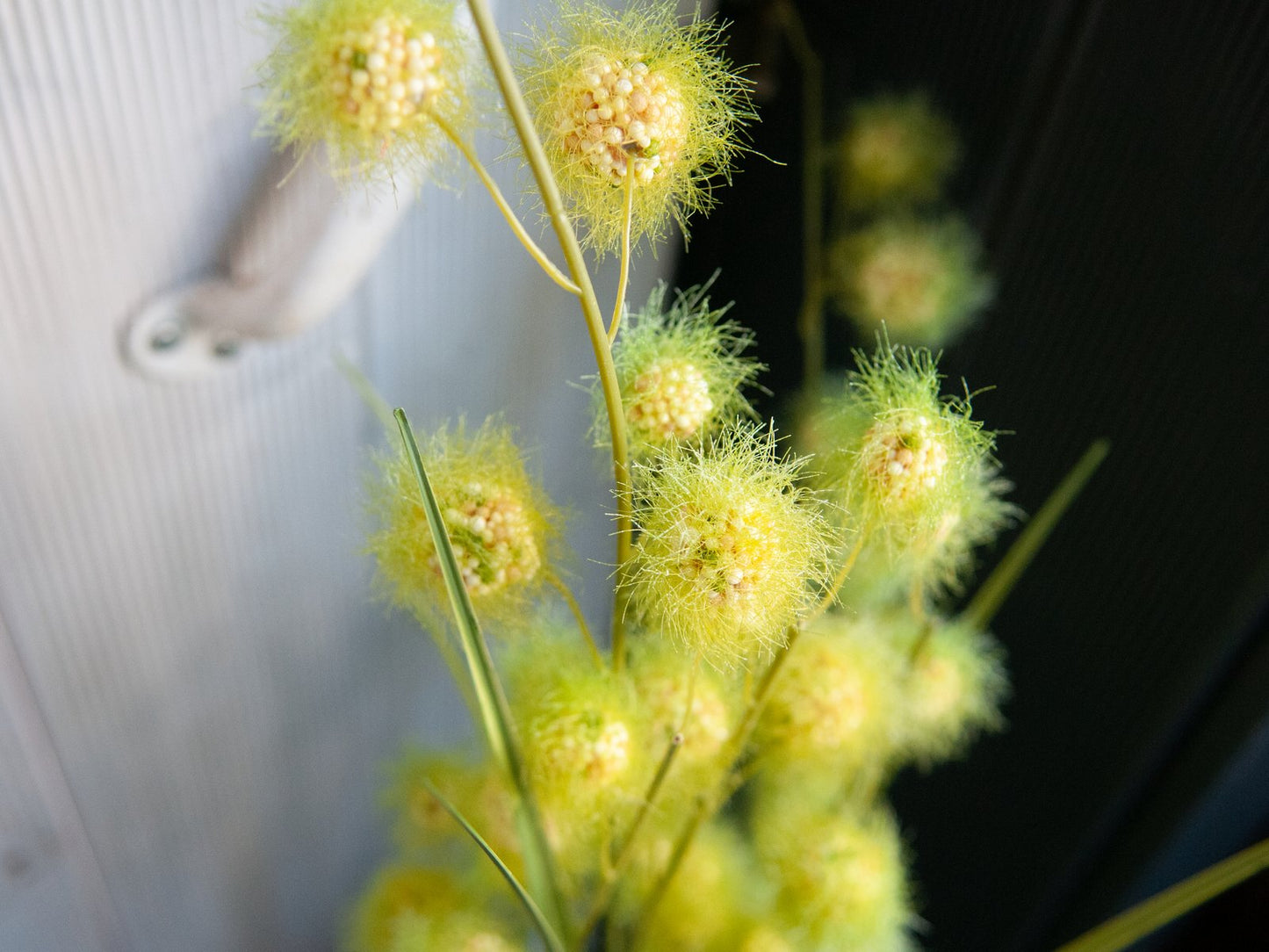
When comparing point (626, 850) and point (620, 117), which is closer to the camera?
point (620, 117)

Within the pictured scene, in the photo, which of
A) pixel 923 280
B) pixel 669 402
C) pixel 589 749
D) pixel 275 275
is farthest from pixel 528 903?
pixel 923 280

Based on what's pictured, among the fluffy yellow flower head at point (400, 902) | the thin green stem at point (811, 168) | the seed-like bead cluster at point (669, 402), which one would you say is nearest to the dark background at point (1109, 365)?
the thin green stem at point (811, 168)

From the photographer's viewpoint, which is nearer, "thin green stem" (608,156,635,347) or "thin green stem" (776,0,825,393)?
"thin green stem" (608,156,635,347)

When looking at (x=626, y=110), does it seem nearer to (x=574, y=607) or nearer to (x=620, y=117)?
(x=620, y=117)

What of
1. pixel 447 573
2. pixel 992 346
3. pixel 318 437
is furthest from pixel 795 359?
pixel 447 573

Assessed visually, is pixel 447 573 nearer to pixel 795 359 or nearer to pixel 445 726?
pixel 795 359

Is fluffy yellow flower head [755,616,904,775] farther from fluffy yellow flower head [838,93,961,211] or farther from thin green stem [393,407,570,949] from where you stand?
fluffy yellow flower head [838,93,961,211]

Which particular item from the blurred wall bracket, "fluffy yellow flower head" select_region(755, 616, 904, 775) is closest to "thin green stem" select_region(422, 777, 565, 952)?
"fluffy yellow flower head" select_region(755, 616, 904, 775)
